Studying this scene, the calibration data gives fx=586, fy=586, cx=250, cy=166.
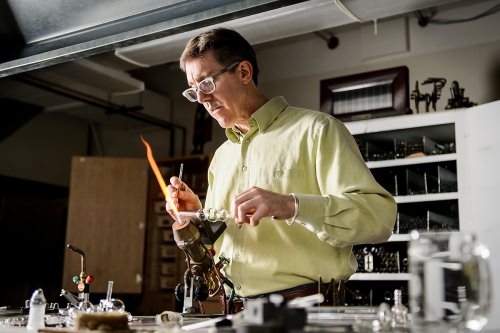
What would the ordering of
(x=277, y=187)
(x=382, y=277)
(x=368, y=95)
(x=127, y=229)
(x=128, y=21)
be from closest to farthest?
(x=277, y=187) < (x=128, y=21) < (x=382, y=277) < (x=368, y=95) < (x=127, y=229)

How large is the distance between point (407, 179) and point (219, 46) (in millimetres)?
2867

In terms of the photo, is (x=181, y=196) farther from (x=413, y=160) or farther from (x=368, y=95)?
(x=368, y=95)

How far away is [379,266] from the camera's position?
440 centimetres

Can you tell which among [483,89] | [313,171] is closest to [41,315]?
[313,171]

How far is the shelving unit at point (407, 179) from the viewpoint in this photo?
13.8 feet

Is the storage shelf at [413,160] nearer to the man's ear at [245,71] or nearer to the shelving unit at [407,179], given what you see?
the shelving unit at [407,179]

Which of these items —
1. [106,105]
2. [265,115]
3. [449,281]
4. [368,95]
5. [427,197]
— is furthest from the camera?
[106,105]

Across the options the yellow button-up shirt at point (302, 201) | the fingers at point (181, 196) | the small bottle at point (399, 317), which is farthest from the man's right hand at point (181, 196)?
the small bottle at point (399, 317)

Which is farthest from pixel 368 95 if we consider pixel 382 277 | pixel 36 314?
pixel 36 314

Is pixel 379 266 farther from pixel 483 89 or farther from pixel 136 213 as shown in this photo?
pixel 136 213

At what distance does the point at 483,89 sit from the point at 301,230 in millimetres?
3810

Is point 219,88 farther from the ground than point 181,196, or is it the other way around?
point 219,88

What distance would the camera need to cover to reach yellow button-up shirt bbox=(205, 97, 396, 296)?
4.92 ft

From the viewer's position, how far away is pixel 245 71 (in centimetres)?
193
